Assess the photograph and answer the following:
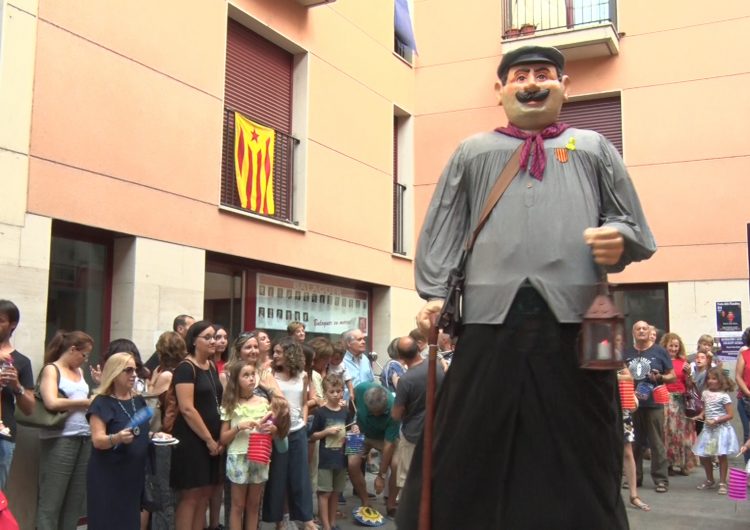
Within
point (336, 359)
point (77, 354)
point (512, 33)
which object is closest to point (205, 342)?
point (77, 354)

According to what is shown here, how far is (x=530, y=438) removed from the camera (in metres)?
2.88

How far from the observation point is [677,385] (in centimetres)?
1100

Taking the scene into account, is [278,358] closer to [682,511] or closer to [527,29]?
[682,511]

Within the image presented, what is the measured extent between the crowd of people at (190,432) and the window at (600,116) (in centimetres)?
803

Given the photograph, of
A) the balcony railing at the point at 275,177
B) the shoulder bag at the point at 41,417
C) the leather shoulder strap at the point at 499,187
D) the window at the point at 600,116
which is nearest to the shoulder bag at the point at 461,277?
the leather shoulder strap at the point at 499,187

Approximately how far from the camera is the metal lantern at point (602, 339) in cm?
273

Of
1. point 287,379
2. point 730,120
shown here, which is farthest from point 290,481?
point 730,120

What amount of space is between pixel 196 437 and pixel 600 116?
417 inches

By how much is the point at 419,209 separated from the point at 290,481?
28.3 ft

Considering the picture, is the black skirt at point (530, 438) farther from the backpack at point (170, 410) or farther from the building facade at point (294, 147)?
the building facade at point (294, 147)

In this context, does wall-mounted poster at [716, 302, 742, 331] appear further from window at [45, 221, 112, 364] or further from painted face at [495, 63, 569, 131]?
painted face at [495, 63, 569, 131]

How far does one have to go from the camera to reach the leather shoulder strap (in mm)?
3064

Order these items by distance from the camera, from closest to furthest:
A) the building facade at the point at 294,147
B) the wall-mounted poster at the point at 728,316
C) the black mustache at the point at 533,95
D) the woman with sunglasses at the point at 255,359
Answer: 1. the black mustache at the point at 533,95
2. the woman with sunglasses at the point at 255,359
3. the building facade at the point at 294,147
4. the wall-mounted poster at the point at 728,316

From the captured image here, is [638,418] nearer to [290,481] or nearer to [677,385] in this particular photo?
[677,385]
